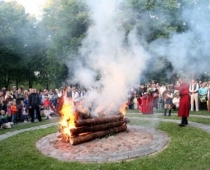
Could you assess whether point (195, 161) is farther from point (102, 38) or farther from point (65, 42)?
point (65, 42)

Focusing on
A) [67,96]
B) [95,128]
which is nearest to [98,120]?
[95,128]

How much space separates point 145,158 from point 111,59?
6.33m

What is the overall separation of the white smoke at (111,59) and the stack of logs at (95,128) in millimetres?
649

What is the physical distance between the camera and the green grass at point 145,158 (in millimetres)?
6266

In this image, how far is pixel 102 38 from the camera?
13188 millimetres

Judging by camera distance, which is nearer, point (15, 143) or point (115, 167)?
point (115, 167)

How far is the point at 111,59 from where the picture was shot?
12.2m

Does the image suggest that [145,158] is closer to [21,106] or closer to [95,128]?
[95,128]

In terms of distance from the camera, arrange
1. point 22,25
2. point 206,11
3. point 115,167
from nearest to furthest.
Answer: point 115,167, point 206,11, point 22,25

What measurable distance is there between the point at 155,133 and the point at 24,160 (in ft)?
16.4

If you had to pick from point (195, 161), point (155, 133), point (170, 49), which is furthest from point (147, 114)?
point (195, 161)

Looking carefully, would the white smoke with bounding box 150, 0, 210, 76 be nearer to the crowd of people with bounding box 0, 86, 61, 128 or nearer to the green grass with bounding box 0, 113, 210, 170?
the green grass with bounding box 0, 113, 210, 170

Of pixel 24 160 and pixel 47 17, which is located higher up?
pixel 47 17

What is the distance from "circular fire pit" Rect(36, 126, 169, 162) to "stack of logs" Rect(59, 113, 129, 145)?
0.63 feet
